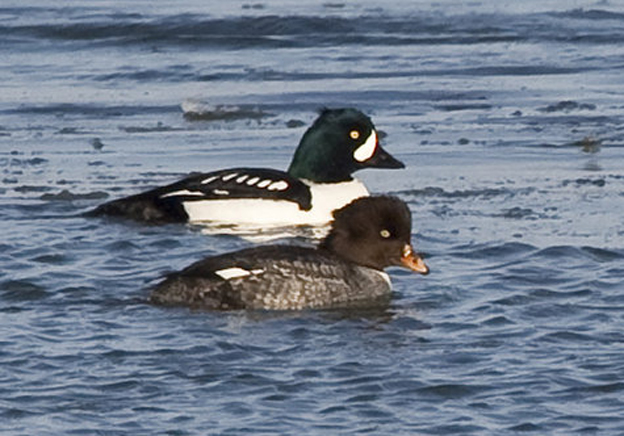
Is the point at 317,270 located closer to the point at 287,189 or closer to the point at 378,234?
the point at 378,234

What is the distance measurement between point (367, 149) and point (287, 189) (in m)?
0.79

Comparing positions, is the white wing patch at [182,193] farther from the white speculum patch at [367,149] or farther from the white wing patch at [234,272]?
the white wing patch at [234,272]

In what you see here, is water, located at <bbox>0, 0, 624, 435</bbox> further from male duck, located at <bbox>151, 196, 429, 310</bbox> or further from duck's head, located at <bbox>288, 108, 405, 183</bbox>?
duck's head, located at <bbox>288, 108, 405, 183</bbox>

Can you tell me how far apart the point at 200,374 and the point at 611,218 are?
457cm

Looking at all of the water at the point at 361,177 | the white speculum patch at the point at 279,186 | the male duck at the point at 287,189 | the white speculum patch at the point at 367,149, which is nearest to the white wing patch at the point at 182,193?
the male duck at the point at 287,189

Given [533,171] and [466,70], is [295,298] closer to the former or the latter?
[533,171]

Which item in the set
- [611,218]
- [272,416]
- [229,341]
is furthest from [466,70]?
[272,416]

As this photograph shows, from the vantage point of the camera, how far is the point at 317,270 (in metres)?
10.2

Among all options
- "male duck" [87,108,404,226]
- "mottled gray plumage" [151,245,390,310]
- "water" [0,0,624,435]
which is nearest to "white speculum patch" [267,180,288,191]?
"male duck" [87,108,404,226]

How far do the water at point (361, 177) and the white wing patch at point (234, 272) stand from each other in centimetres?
27

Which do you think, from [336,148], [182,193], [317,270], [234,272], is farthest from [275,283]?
[336,148]

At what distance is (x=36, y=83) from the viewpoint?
1739 cm

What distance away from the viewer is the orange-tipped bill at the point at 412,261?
10.3 m

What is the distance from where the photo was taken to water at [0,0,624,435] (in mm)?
7914
